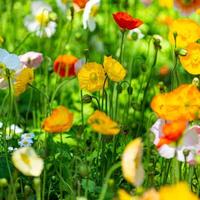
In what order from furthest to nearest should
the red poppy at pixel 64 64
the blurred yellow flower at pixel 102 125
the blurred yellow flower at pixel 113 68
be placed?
the red poppy at pixel 64 64, the blurred yellow flower at pixel 113 68, the blurred yellow flower at pixel 102 125

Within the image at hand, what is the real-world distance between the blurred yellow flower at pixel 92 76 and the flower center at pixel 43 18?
3.04 ft

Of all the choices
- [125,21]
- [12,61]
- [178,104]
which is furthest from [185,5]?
[178,104]

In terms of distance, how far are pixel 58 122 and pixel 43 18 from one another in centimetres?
148

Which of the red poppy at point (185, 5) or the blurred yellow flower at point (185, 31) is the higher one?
the blurred yellow flower at point (185, 31)

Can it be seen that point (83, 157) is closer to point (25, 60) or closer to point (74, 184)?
point (74, 184)

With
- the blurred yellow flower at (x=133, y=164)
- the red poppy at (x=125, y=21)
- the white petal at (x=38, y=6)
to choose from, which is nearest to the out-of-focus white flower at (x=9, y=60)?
the red poppy at (x=125, y=21)

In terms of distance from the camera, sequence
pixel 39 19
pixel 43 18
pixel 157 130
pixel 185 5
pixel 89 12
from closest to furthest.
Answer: pixel 157 130
pixel 89 12
pixel 185 5
pixel 43 18
pixel 39 19

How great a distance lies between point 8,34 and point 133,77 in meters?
0.61

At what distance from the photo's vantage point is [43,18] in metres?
3.28

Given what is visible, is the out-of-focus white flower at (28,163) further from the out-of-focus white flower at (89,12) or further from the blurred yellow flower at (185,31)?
the out-of-focus white flower at (89,12)

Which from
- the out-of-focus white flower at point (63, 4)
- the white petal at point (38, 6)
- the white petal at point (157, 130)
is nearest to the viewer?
the white petal at point (157, 130)

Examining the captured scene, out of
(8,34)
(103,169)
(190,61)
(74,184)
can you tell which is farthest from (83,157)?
(8,34)

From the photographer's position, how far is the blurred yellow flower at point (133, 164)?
5.37 feet

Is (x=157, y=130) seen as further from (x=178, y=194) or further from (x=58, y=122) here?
(x=178, y=194)
